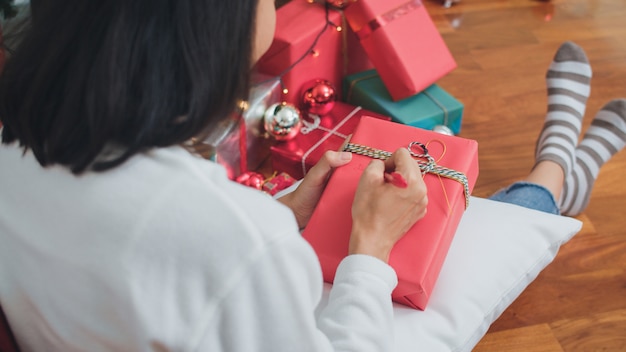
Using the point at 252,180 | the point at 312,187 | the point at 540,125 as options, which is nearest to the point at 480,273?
the point at 312,187

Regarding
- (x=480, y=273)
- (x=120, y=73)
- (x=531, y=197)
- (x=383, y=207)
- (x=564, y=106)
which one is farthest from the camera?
(x=564, y=106)

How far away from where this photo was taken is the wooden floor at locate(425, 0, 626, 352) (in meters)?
1.09

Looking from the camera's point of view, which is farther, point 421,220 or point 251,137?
point 251,137

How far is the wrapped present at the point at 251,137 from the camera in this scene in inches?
48.2

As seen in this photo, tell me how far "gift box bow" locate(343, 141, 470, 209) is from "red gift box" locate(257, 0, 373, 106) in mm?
391

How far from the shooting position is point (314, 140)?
1300mm

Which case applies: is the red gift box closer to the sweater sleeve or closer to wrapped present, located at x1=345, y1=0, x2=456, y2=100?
wrapped present, located at x1=345, y1=0, x2=456, y2=100

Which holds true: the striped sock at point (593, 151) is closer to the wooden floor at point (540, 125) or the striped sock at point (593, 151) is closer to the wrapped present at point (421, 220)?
the wooden floor at point (540, 125)

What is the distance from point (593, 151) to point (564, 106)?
12 cm

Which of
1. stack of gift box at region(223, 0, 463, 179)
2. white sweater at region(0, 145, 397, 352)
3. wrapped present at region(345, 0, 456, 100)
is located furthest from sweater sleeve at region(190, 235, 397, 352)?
wrapped present at region(345, 0, 456, 100)

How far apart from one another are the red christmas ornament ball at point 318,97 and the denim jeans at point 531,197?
0.41m

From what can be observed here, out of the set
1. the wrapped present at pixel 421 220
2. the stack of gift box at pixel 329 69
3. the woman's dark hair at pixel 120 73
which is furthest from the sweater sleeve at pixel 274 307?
the stack of gift box at pixel 329 69

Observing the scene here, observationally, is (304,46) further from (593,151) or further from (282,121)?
(593,151)

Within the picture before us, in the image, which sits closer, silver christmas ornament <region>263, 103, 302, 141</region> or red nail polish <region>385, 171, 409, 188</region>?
red nail polish <region>385, 171, 409, 188</region>
